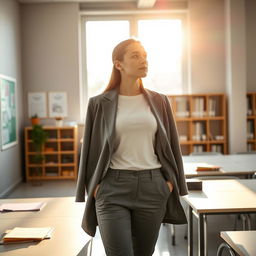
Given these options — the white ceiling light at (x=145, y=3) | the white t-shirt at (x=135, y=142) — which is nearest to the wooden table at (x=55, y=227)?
the white t-shirt at (x=135, y=142)

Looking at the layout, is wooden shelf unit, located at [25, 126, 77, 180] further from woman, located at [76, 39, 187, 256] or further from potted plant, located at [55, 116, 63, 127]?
woman, located at [76, 39, 187, 256]

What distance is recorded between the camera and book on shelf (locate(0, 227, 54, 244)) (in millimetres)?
2178

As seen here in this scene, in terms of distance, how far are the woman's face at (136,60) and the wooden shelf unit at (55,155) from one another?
5921 mm

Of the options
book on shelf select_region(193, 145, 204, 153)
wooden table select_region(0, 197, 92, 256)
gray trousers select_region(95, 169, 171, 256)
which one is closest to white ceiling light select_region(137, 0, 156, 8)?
book on shelf select_region(193, 145, 204, 153)

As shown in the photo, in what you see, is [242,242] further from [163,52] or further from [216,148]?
[163,52]

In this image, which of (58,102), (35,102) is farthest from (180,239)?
(35,102)

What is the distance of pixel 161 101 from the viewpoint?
2152 mm

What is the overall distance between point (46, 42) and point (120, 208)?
22.8ft

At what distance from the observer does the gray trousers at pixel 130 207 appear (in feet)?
6.24

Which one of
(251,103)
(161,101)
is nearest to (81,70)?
(251,103)

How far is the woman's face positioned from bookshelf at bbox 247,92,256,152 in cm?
653

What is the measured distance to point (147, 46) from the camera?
28.3 feet

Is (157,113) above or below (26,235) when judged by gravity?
above

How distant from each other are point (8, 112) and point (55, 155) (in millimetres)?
1622
